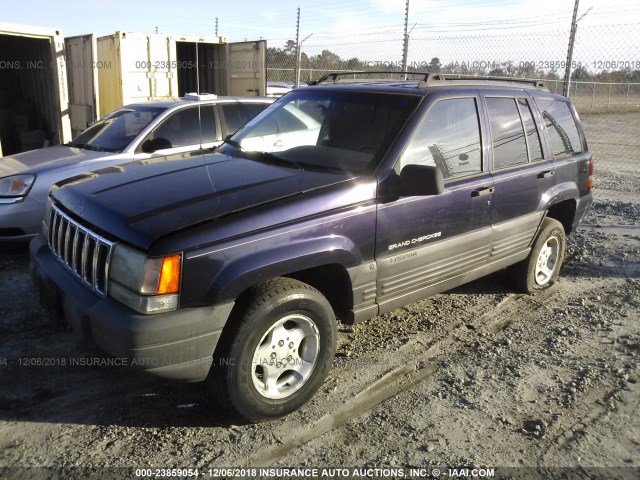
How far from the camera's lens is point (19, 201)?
5516 millimetres

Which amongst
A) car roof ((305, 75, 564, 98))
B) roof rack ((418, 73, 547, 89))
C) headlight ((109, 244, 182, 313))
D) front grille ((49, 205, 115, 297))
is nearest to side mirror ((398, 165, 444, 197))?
car roof ((305, 75, 564, 98))

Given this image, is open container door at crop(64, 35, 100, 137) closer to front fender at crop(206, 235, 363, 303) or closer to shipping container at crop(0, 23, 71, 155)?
shipping container at crop(0, 23, 71, 155)

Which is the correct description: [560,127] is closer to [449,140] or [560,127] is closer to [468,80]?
[468,80]

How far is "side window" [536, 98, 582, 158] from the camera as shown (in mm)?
4973

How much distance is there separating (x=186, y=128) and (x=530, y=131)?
409cm

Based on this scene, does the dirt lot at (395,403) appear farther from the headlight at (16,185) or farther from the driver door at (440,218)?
the headlight at (16,185)

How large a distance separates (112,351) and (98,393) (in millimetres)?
835

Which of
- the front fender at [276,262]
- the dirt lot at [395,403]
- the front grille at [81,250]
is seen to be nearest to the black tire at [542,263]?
the dirt lot at [395,403]

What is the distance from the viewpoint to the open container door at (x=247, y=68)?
36.3 ft

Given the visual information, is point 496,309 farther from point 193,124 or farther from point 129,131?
point 129,131

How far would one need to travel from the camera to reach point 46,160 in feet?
20.1

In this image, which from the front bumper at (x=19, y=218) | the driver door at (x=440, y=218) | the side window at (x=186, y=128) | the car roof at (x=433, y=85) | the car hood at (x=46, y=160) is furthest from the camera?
the side window at (x=186, y=128)

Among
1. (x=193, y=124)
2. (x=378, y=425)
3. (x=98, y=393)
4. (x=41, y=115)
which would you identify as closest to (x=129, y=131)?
(x=193, y=124)

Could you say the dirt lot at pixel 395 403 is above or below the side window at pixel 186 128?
below
